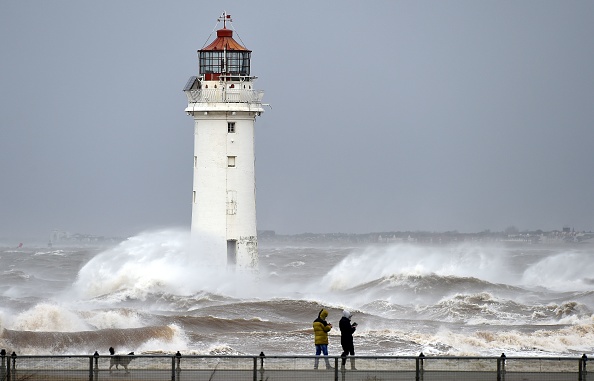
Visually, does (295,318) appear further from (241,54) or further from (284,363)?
(284,363)

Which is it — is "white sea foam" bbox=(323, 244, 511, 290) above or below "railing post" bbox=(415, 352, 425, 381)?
above

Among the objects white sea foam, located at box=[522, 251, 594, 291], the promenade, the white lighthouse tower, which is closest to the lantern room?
the white lighthouse tower

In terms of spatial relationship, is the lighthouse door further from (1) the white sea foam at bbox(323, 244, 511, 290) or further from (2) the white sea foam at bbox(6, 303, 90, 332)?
(1) the white sea foam at bbox(323, 244, 511, 290)

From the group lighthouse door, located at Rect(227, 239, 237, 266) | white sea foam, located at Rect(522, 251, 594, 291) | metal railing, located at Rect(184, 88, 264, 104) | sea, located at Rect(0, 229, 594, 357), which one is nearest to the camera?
sea, located at Rect(0, 229, 594, 357)

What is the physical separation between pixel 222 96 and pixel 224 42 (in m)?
1.46

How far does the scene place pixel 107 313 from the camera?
23.4m

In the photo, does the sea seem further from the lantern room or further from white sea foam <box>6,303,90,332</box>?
the lantern room

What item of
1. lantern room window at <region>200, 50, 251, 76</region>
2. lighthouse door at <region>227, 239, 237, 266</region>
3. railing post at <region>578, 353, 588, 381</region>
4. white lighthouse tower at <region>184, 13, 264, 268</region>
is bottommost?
railing post at <region>578, 353, 588, 381</region>

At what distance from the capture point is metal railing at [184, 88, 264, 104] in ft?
93.8

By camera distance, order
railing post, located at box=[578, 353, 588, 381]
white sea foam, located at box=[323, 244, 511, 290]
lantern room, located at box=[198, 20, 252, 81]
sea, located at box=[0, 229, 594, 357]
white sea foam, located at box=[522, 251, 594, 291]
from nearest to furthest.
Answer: railing post, located at box=[578, 353, 588, 381]
sea, located at box=[0, 229, 594, 357]
lantern room, located at box=[198, 20, 252, 81]
white sea foam, located at box=[323, 244, 511, 290]
white sea foam, located at box=[522, 251, 594, 291]

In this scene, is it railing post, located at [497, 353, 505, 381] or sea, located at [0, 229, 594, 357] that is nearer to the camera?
railing post, located at [497, 353, 505, 381]

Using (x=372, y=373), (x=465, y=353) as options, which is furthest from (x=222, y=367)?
(x=465, y=353)

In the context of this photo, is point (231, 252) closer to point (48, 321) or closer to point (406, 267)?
point (48, 321)

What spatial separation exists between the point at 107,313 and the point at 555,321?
10.4 meters
